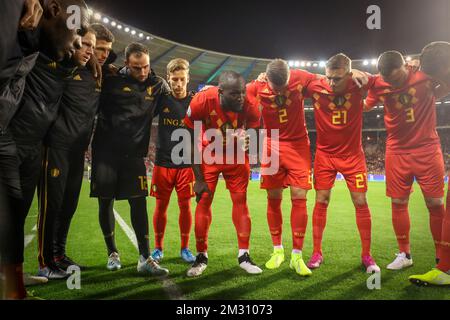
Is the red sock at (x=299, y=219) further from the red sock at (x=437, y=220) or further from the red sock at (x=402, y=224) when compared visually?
the red sock at (x=437, y=220)

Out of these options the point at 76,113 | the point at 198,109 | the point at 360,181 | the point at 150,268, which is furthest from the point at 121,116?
the point at 360,181

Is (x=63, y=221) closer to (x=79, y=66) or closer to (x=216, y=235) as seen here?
(x=79, y=66)

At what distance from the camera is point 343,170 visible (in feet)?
11.3

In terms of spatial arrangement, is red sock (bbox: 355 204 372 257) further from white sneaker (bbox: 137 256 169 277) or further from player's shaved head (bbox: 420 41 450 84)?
white sneaker (bbox: 137 256 169 277)

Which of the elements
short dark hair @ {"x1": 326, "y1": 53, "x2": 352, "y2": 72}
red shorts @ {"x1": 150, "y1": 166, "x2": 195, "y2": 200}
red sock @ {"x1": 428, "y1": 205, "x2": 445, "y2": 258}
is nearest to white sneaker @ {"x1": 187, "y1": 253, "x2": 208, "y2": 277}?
red shorts @ {"x1": 150, "y1": 166, "x2": 195, "y2": 200}

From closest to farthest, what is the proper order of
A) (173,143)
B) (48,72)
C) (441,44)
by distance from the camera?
1. (48,72)
2. (441,44)
3. (173,143)

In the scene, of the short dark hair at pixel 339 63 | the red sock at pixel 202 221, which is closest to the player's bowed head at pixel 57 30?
the red sock at pixel 202 221

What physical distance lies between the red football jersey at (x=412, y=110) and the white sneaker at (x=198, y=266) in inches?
88.9

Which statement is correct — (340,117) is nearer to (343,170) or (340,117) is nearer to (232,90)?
(343,170)

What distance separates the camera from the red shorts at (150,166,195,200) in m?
3.78

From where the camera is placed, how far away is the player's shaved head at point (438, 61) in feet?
10.7
